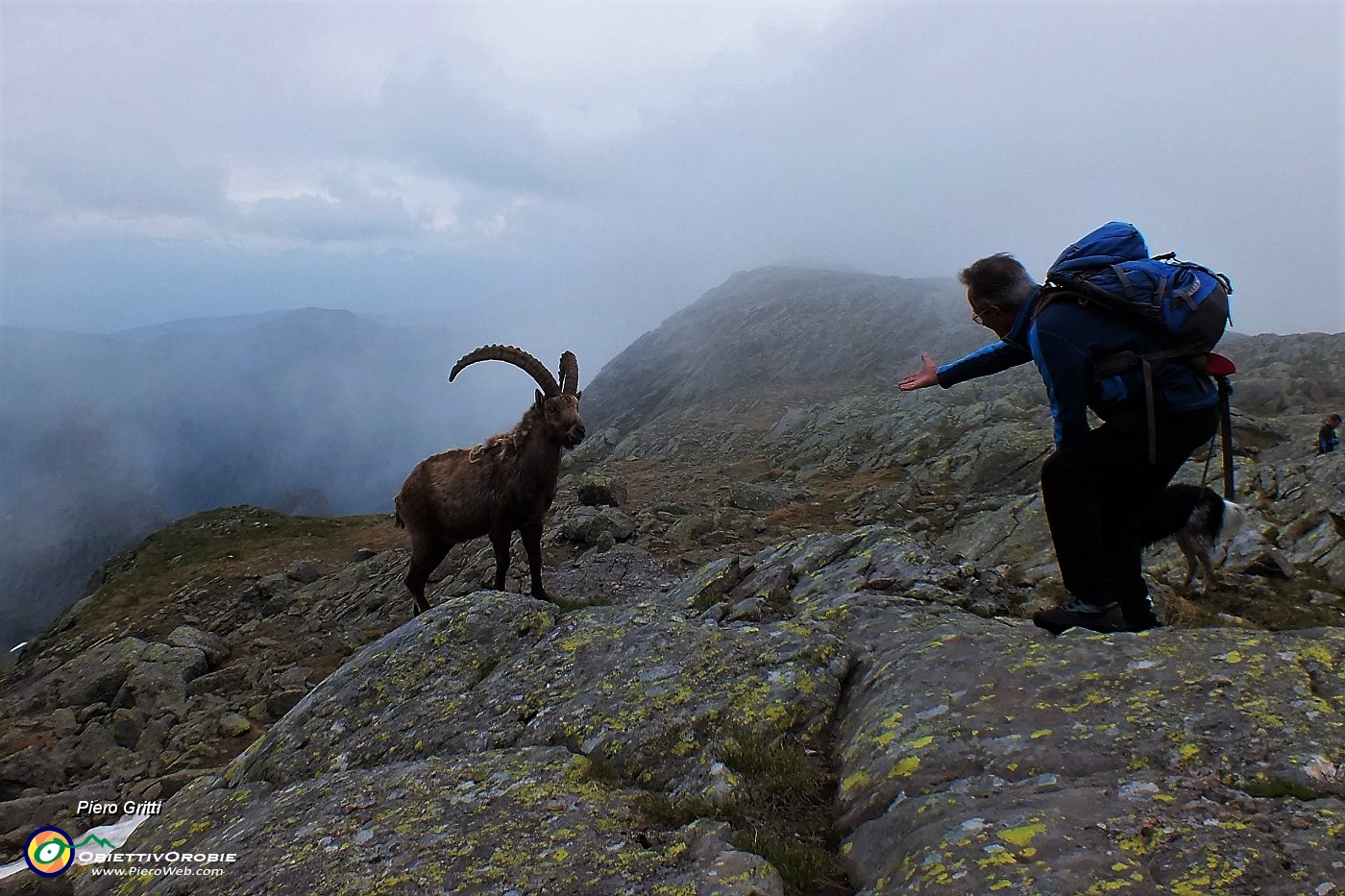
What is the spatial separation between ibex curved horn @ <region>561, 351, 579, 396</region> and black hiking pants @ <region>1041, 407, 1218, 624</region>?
9.34 metres

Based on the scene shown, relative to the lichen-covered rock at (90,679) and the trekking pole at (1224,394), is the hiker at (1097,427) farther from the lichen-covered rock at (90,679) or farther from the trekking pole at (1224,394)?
the lichen-covered rock at (90,679)

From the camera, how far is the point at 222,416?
6339 inches

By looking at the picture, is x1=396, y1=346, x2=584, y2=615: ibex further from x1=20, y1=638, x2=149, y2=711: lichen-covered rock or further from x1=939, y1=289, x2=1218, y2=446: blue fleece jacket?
x1=939, y1=289, x2=1218, y2=446: blue fleece jacket

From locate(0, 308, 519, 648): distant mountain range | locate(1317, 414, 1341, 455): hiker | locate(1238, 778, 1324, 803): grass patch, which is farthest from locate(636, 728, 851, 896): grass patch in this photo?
locate(0, 308, 519, 648): distant mountain range

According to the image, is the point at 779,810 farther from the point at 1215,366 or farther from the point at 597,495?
the point at 597,495

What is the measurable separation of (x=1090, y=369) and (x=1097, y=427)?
2.43 feet

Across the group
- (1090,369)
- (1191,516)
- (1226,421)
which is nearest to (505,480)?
(1090,369)

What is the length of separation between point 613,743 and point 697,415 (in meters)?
55.0

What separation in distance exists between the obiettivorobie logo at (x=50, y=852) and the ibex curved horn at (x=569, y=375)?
9.51 metres

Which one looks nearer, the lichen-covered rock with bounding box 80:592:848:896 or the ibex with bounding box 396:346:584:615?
the lichen-covered rock with bounding box 80:592:848:896

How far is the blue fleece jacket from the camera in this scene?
5051 millimetres

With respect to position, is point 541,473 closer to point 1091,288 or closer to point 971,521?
point 1091,288

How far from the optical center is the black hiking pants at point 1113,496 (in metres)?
5.23

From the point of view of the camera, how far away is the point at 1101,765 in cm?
400
